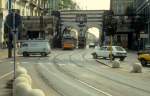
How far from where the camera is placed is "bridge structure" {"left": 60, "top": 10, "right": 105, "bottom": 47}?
12075 cm

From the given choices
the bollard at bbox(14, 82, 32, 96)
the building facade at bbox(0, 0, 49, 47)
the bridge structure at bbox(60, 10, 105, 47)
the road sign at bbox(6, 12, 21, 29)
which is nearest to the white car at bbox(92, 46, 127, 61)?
the building facade at bbox(0, 0, 49, 47)

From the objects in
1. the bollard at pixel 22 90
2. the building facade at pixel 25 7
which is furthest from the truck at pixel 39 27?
the bollard at pixel 22 90

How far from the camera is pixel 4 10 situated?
81.9 m

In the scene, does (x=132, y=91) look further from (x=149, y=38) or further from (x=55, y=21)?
(x=55, y=21)

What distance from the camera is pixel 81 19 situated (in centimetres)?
12075

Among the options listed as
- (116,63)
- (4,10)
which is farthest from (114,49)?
(4,10)

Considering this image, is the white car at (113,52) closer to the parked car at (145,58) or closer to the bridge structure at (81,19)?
the parked car at (145,58)

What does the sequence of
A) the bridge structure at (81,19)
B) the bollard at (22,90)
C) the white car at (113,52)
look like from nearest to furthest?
the bollard at (22,90)
the white car at (113,52)
the bridge structure at (81,19)

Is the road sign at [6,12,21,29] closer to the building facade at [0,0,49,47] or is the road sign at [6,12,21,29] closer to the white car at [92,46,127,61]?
the white car at [92,46,127,61]

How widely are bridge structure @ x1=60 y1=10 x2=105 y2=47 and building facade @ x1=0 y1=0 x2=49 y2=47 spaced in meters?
6.64

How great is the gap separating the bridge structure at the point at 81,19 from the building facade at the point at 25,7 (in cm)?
664

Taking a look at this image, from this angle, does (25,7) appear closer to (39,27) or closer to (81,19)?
(39,27)

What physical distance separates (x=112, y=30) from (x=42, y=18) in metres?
64.9

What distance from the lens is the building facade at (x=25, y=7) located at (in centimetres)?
8284
